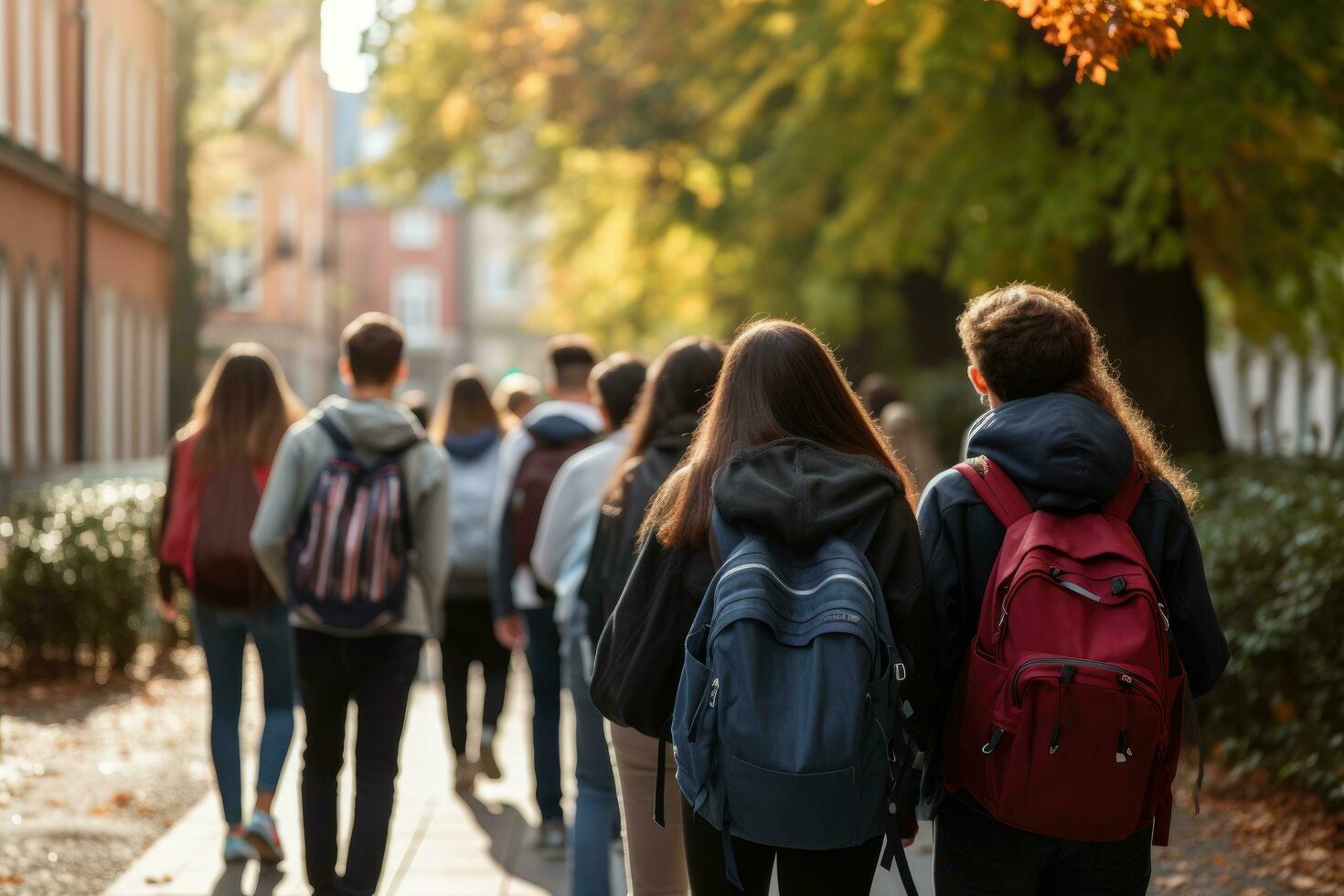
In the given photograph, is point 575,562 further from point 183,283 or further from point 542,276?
point 542,276

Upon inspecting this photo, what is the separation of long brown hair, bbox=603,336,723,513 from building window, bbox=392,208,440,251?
7208cm

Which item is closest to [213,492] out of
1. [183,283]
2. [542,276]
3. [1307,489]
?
[1307,489]

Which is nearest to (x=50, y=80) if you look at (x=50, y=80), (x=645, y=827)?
(x=50, y=80)

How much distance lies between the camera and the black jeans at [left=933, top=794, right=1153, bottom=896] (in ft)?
11.3

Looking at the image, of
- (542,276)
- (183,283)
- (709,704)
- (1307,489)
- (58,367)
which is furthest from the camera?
(542,276)

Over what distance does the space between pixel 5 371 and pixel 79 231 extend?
12.5 feet

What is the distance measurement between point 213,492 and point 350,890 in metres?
1.77

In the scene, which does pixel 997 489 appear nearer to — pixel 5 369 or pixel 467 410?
pixel 467 410

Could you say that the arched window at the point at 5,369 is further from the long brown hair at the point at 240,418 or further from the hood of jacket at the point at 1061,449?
the hood of jacket at the point at 1061,449

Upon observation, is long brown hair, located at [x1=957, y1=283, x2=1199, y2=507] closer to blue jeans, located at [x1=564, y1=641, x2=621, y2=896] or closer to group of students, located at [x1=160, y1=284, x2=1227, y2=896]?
group of students, located at [x1=160, y1=284, x2=1227, y2=896]

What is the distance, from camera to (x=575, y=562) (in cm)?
579

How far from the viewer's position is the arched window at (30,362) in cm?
2045

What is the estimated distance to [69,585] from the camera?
10.7 metres

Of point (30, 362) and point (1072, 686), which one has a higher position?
point (30, 362)
